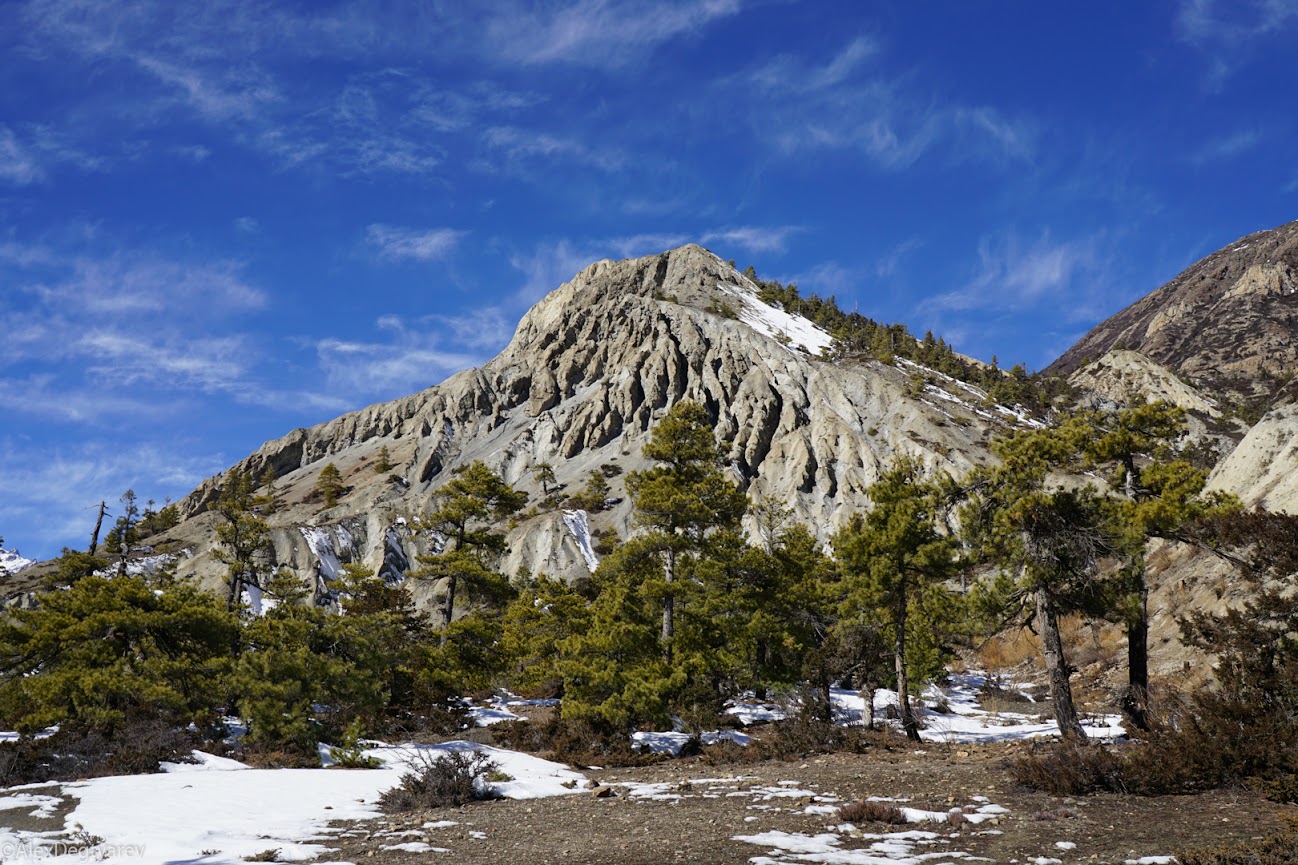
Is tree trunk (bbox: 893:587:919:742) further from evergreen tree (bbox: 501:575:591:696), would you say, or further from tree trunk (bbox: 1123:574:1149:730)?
evergreen tree (bbox: 501:575:591:696)

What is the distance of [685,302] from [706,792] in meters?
121

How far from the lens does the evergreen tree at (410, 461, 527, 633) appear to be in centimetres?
2845

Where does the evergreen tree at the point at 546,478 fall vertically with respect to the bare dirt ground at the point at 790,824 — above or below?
above

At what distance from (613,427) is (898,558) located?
273 feet

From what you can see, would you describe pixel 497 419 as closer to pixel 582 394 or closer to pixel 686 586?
pixel 582 394

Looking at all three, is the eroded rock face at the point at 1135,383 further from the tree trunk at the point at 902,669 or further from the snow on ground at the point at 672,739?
the snow on ground at the point at 672,739

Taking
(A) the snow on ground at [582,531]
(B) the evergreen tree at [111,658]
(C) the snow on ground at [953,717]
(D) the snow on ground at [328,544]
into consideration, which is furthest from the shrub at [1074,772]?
(D) the snow on ground at [328,544]

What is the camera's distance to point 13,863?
8.45 metres

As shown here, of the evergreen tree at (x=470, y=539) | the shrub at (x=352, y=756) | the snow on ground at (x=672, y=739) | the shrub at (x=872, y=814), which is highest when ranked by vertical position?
the evergreen tree at (x=470, y=539)

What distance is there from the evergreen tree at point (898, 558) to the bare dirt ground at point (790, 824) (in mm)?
7947

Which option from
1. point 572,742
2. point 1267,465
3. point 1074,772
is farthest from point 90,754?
point 1267,465

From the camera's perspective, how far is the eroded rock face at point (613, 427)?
8281 cm

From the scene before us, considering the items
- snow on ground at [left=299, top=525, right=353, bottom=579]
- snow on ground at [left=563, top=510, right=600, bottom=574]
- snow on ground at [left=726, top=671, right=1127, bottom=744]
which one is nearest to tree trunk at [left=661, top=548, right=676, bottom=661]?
snow on ground at [left=726, top=671, right=1127, bottom=744]

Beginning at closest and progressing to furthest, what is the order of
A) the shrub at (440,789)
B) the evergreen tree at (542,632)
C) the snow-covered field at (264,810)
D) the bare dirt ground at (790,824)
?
the bare dirt ground at (790,824), the snow-covered field at (264,810), the shrub at (440,789), the evergreen tree at (542,632)
